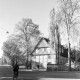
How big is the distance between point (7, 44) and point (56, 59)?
21.1 meters

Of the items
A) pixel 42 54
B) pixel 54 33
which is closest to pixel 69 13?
pixel 54 33

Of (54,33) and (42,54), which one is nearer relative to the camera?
(54,33)

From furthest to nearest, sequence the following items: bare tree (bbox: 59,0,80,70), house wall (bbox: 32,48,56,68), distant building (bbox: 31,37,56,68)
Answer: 1. distant building (bbox: 31,37,56,68)
2. house wall (bbox: 32,48,56,68)
3. bare tree (bbox: 59,0,80,70)

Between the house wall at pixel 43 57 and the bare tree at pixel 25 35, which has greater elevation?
the bare tree at pixel 25 35

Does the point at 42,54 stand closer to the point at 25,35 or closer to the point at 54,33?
the point at 25,35

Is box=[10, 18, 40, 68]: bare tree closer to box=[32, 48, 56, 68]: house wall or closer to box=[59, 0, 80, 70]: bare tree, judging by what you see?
box=[32, 48, 56, 68]: house wall

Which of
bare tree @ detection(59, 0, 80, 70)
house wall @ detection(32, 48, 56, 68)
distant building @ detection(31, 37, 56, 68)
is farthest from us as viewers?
distant building @ detection(31, 37, 56, 68)

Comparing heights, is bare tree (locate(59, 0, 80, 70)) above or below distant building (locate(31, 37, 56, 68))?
above

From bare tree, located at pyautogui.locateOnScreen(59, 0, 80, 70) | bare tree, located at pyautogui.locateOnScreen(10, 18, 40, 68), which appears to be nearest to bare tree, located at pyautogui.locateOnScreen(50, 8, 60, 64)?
bare tree, located at pyautogui.locateOnScreen(59, 0, 80, 70)

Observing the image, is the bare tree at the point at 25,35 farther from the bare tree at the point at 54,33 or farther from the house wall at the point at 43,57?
the bare tree at the point at 54,33

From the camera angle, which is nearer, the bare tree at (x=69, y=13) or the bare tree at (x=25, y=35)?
the bare tree at (x=69, y=13)

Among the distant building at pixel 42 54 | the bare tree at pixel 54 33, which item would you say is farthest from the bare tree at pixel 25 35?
the bare tree at pixel 54 33

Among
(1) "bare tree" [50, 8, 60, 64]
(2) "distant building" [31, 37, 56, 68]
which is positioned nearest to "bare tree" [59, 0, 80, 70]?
(1) "bare tree" [50, 8, 60, 64]

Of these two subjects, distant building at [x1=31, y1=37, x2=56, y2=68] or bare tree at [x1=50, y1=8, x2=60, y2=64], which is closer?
bare tree at [x1=50, y1=8, x2=60, y2=64]
